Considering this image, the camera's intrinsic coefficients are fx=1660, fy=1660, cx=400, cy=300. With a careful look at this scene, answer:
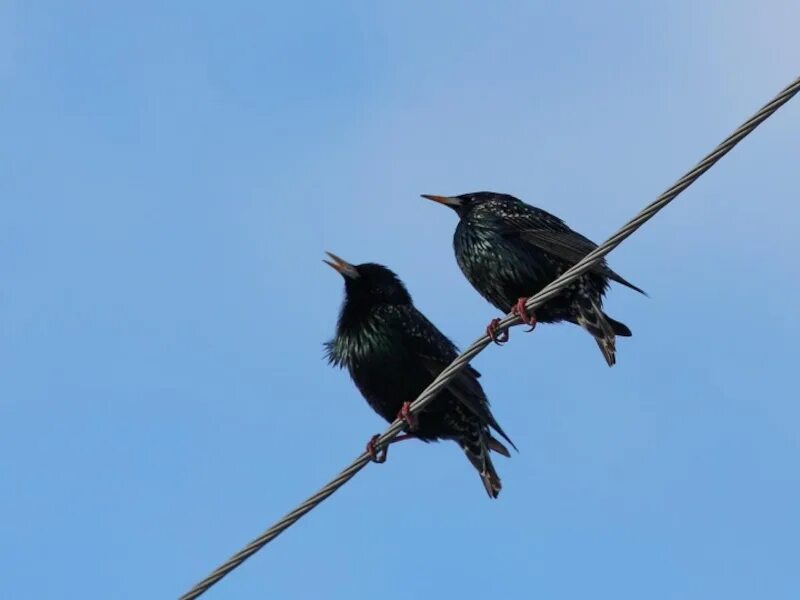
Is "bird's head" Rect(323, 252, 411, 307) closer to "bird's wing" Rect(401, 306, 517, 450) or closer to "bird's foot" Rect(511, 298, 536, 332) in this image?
"bird's wing" Rect(401, 306, 517, 450)

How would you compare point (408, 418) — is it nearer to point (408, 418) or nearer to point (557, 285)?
point (408, 418)

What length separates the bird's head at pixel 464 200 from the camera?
8984 mm

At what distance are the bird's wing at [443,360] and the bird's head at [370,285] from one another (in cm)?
12

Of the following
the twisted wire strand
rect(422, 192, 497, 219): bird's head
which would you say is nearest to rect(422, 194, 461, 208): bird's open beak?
rect(422, 192, 497, 219): bird's head

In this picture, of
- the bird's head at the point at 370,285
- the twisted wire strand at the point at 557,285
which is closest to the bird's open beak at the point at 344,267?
the bird's head at the point at 370,285

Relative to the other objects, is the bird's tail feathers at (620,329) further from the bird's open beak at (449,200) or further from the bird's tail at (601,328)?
the bird's open beak at (449,200)

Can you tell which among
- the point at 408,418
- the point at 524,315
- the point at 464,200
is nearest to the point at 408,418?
the point at 408,418

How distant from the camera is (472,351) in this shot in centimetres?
601

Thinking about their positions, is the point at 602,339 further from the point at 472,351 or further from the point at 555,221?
the point at 472,351

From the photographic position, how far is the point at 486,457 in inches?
325

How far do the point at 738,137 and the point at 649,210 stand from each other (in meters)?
0.42

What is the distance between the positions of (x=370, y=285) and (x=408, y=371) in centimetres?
62

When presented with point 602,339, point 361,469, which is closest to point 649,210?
point 361,469

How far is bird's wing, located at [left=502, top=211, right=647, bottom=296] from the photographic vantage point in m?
8.41
